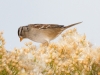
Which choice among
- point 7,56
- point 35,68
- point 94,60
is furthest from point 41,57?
point 94,60

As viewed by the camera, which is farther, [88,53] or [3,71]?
[88,53]

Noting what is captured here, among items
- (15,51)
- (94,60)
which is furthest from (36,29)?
(94,60)

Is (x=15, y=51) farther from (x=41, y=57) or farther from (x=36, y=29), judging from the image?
(x=36, y=29)

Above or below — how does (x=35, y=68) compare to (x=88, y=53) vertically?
below

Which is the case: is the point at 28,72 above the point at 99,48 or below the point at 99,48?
below

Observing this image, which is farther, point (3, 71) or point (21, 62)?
point (21, 62)

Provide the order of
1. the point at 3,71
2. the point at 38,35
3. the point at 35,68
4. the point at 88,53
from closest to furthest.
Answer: the point at 3,71 → the point at 88,53 → the point at 35,68 → the point at 38,35

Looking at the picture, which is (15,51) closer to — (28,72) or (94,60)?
(28,72)

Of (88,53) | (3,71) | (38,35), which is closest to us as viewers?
(3,71)

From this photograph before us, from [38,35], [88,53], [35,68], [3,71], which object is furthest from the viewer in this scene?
[38,35]
